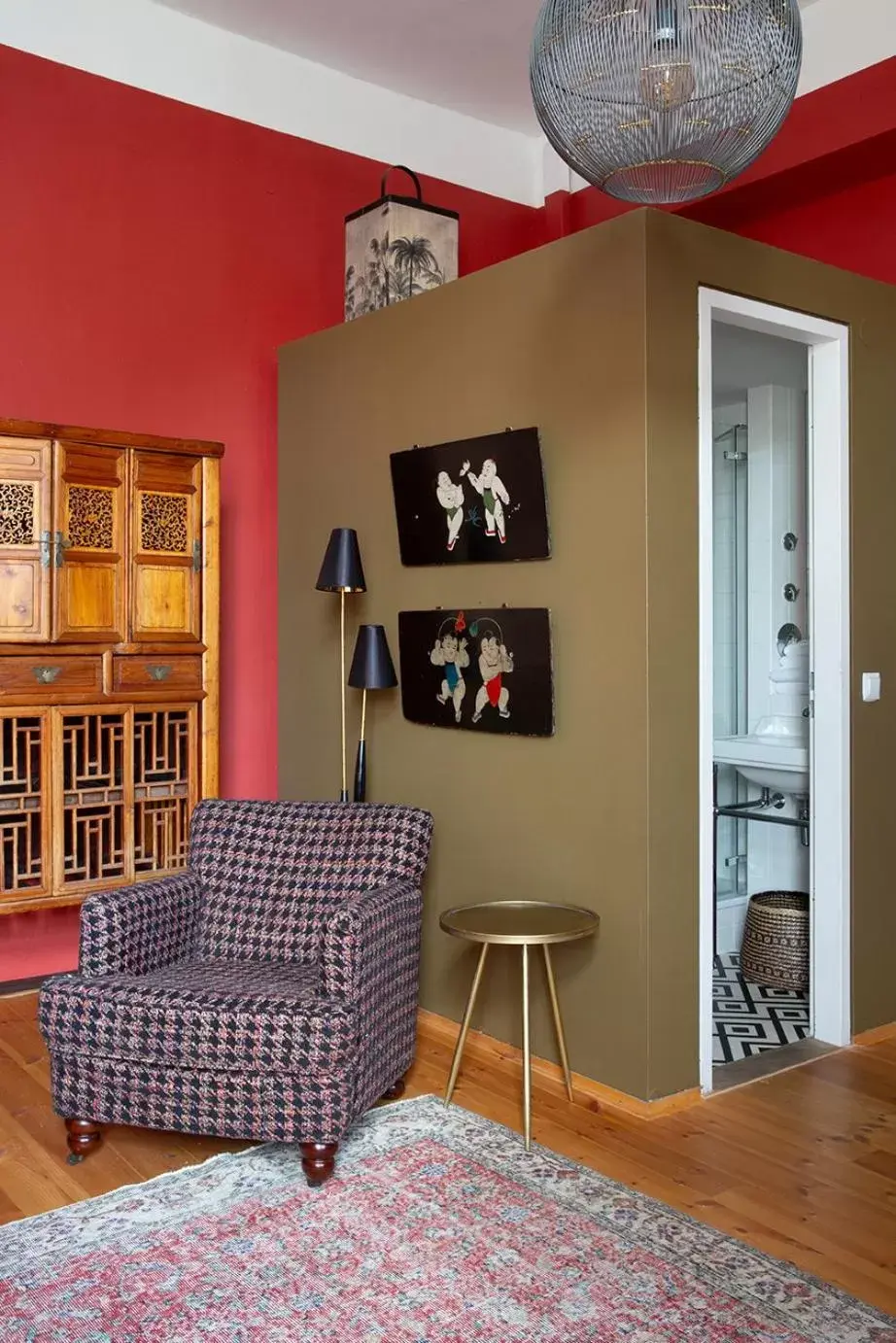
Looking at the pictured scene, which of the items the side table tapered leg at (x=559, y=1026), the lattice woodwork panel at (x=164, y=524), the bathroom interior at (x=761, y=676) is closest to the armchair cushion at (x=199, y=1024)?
the side table tapered leg at (x=559, y=1026)

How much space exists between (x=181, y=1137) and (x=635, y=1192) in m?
1.14

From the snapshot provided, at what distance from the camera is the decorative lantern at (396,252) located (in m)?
4.32

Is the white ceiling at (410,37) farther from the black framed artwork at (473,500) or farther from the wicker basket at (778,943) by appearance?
the wicker basket at (778,943)

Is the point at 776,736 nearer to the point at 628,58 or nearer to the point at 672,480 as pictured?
the point at 672,480

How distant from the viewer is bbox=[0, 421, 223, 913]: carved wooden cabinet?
368 centimetres

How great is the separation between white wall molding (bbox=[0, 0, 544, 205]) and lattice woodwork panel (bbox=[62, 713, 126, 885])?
2.36 metres

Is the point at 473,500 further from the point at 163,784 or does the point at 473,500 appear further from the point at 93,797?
the point at 93,797

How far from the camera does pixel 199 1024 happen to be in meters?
2.73

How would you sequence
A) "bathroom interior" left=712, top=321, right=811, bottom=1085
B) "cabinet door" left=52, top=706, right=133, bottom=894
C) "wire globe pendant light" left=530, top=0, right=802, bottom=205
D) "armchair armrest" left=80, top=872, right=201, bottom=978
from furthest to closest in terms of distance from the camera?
"bathroom interior" left=712, top=321, right=811, bottom=1085, "cabinet door" left=52, top=706, right=133, bottom=894, "armchair armrest" left=80, top=872, right=201, bottom=978, "wire globe pendant light" left=530, top=0, right=802, bottom=205

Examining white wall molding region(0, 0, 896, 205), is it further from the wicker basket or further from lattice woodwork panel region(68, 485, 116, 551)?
the wicker basket

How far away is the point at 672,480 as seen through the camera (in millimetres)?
3170

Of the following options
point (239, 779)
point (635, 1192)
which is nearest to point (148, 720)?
point (239, 779)

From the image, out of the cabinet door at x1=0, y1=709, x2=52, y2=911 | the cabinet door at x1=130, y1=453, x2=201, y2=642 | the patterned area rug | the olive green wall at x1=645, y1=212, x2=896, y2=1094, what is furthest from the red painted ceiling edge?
the patterned area rug

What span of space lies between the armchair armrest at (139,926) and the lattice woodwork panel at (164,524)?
1.15 m
